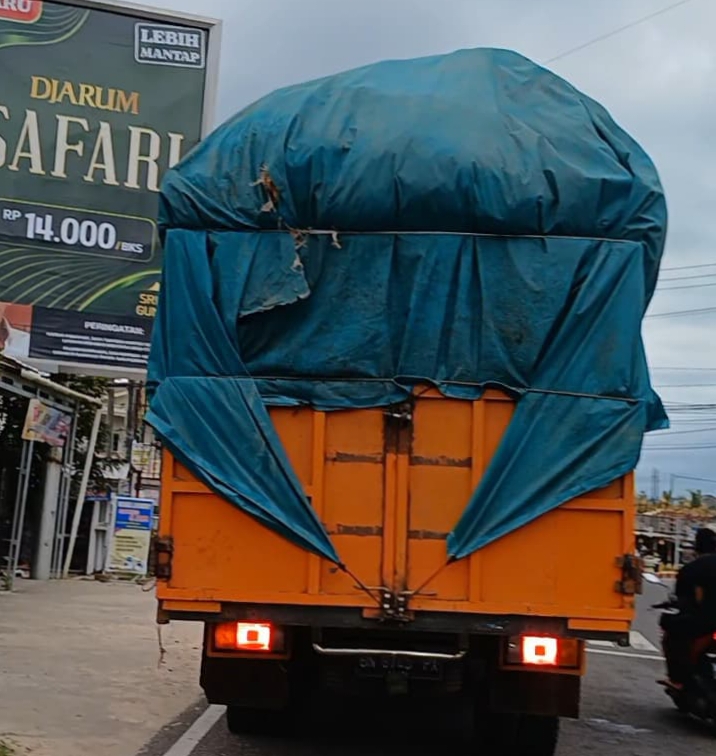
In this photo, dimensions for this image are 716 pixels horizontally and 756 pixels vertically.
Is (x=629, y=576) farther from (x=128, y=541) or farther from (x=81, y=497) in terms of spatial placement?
(x=128, y=541)

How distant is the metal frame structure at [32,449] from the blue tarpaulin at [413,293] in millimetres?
10802

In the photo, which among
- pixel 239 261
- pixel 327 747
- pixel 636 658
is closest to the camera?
pixel 239 261

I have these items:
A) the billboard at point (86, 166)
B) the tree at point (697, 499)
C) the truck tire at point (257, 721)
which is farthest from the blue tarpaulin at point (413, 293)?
the tree at point (697, 499)

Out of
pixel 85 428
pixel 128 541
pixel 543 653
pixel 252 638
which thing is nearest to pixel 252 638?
pixel 252 638

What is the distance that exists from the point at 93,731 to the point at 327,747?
164 cm

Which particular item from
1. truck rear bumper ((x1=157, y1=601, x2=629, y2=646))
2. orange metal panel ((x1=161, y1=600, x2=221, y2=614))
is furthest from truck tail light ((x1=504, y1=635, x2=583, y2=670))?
orange metal panel ((x1=161, y1=600, x2=221, y2=614))

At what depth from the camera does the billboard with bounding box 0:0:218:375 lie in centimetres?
1554

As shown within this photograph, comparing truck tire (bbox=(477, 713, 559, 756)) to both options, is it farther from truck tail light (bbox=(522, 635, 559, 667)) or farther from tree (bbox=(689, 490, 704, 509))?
tree (bbox=(689, 490, 704, 509))

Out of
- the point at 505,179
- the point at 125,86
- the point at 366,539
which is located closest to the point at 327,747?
the point at 366,539

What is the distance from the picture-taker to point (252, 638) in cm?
629

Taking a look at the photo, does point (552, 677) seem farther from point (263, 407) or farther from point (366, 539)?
point (263, 407)

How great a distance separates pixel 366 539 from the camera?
6035mm

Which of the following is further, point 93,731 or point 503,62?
point 93,731

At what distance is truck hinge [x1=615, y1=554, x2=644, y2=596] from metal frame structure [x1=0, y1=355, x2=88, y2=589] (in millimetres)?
12276
